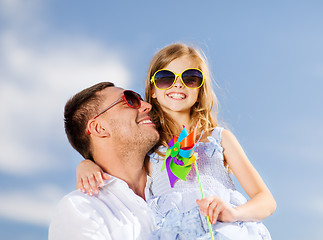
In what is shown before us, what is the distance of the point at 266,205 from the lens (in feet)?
13.1

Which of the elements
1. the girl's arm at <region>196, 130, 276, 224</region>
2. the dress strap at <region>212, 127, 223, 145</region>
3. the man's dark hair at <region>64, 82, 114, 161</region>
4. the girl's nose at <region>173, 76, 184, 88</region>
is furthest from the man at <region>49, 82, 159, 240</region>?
the girl's arm at <region>196, 130, 276, 224</region>

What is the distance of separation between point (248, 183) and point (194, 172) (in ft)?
1.96

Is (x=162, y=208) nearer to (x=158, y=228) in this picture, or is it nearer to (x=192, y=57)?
(x=158, y=228)

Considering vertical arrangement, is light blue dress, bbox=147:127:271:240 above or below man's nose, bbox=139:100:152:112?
below

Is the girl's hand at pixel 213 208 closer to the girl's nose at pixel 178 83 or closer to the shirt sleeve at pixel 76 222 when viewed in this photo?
the shirt sleeve at pixel 76 222

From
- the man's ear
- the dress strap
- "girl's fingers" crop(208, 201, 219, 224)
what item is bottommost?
"girl's fingers" crop(208, 201, 219, 224)

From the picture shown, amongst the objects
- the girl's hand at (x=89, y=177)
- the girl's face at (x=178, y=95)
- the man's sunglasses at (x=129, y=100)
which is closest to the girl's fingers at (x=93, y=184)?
the girl's hand at (x=89, y=177)

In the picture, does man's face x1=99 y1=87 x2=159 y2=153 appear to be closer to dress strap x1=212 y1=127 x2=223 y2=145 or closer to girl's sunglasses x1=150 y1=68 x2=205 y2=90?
girl's sunglasses x1=150 y1=68 x2=205 y2=90

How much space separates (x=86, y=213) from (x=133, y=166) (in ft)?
3.41

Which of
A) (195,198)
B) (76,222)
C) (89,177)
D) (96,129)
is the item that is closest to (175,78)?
(96,129)

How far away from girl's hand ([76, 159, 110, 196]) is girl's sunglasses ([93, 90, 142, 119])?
0.73m

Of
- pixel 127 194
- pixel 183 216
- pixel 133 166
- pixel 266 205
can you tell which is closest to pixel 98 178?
pixel 127 194

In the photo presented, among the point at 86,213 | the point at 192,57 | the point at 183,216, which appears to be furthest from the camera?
the point at 192,57

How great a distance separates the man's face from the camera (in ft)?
14.8
